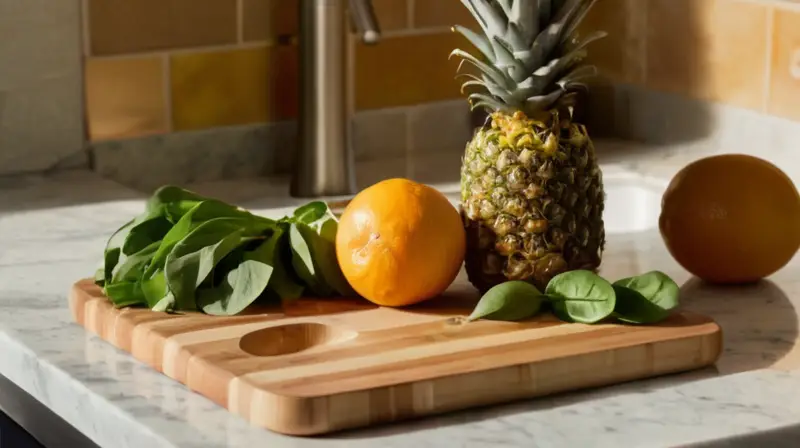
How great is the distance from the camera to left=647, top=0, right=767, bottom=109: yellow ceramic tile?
6.33 ft

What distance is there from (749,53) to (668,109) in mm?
173

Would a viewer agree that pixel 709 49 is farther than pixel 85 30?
Yes

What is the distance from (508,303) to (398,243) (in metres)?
0.10

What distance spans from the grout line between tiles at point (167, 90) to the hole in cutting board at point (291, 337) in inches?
30.5

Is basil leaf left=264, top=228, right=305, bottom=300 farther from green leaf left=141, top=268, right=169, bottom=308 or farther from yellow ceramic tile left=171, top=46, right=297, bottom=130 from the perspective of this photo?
yellow ceramic tile left=171, top=46, right=297, bottom=130

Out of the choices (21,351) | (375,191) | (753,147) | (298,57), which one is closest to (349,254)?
(375,191)

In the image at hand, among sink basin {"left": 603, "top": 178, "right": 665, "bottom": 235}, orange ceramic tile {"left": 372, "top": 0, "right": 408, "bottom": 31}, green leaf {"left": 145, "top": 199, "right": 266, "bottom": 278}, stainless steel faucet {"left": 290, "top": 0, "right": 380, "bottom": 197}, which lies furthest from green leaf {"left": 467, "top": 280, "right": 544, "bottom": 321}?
orange ceramic tile {"left": 372, "top": 0, "right": 408, "bottom": 31}

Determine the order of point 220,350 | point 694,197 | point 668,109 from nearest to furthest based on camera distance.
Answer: point 220,350
point 694,197
point 668,109

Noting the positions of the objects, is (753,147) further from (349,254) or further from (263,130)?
(349,254)

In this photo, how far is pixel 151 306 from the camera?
120cm

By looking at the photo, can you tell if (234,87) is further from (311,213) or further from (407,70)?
(311,213)

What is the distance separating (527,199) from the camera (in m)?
1.23

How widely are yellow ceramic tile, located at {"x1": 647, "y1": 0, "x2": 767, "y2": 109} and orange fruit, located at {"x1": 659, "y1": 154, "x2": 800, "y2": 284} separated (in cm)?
59

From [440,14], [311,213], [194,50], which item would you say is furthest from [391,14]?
[311,213]
